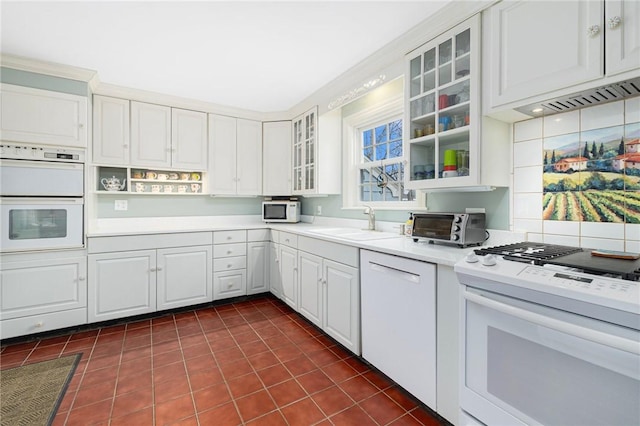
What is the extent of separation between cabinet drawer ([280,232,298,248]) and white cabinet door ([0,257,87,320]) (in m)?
1.85

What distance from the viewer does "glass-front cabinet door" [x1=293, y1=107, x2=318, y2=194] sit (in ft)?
11.2

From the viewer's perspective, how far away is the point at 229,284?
3.39m

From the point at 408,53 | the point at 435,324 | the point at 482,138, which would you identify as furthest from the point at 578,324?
the point at 408,53

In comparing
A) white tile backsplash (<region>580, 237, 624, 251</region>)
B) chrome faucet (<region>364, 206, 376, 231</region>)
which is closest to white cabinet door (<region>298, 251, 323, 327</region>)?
chrome faucet (<region>364, 206, 376, 231</region>)

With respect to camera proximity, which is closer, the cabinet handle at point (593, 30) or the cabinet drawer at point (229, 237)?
the cabinet handle at point (593, 30)

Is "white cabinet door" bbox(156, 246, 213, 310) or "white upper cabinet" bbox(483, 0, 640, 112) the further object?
"white cabinet door" bbox(156, 246, 213, 310)

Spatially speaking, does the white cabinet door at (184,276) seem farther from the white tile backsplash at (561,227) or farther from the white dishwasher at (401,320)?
the white tile backsplash at (561,227)

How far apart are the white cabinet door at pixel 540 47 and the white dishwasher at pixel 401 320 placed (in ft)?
3.42

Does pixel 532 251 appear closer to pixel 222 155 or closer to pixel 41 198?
pixel 222 155

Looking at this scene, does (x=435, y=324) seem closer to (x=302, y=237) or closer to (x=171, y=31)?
(x=302, y=237)

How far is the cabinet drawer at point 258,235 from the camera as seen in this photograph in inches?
138

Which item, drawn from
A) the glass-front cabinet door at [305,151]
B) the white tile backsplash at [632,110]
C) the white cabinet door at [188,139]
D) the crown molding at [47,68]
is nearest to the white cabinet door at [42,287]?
the white cabinet door at [188,139]

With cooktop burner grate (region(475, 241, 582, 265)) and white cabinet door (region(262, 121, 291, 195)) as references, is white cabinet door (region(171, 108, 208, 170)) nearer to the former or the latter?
white cabinet door (region(262, 121, 291, 195))

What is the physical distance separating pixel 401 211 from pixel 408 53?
1.24m
